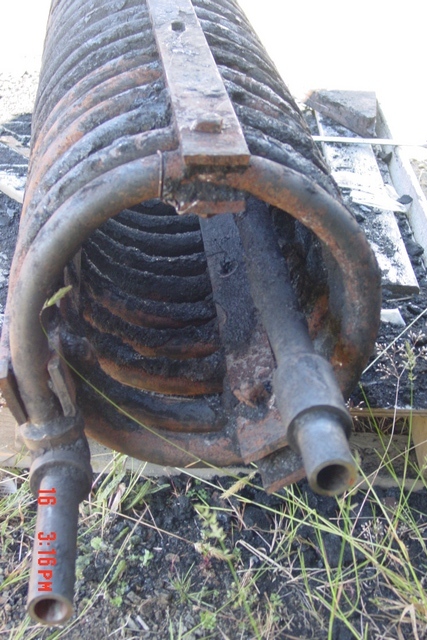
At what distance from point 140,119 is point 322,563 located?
1.47m

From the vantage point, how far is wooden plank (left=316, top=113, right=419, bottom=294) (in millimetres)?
2816

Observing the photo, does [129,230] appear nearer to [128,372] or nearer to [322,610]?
[128,372]

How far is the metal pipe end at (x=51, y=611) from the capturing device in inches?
55.3

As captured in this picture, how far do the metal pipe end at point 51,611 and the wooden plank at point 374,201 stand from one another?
184 centimetres

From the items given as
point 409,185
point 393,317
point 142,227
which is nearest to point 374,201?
point 409,185

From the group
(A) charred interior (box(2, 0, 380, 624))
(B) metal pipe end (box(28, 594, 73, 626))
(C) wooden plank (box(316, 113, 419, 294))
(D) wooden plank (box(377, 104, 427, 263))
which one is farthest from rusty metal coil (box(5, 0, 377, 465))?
(D) wooden plank (box(377, 104, 427, 263))

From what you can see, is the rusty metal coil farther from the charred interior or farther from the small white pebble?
the small white pebble

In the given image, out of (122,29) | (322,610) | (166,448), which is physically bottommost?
(322,610)

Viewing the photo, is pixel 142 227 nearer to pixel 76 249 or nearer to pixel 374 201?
pixel 374 201

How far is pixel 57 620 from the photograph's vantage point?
142 cm

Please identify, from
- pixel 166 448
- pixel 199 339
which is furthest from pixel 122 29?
pixel 166 448

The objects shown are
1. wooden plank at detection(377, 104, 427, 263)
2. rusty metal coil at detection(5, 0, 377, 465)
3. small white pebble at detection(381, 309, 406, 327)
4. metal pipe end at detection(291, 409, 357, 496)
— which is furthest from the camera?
wooden plank at detection(377, 104, 427, 263)

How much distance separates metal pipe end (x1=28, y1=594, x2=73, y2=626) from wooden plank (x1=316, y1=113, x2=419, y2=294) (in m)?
1.84
